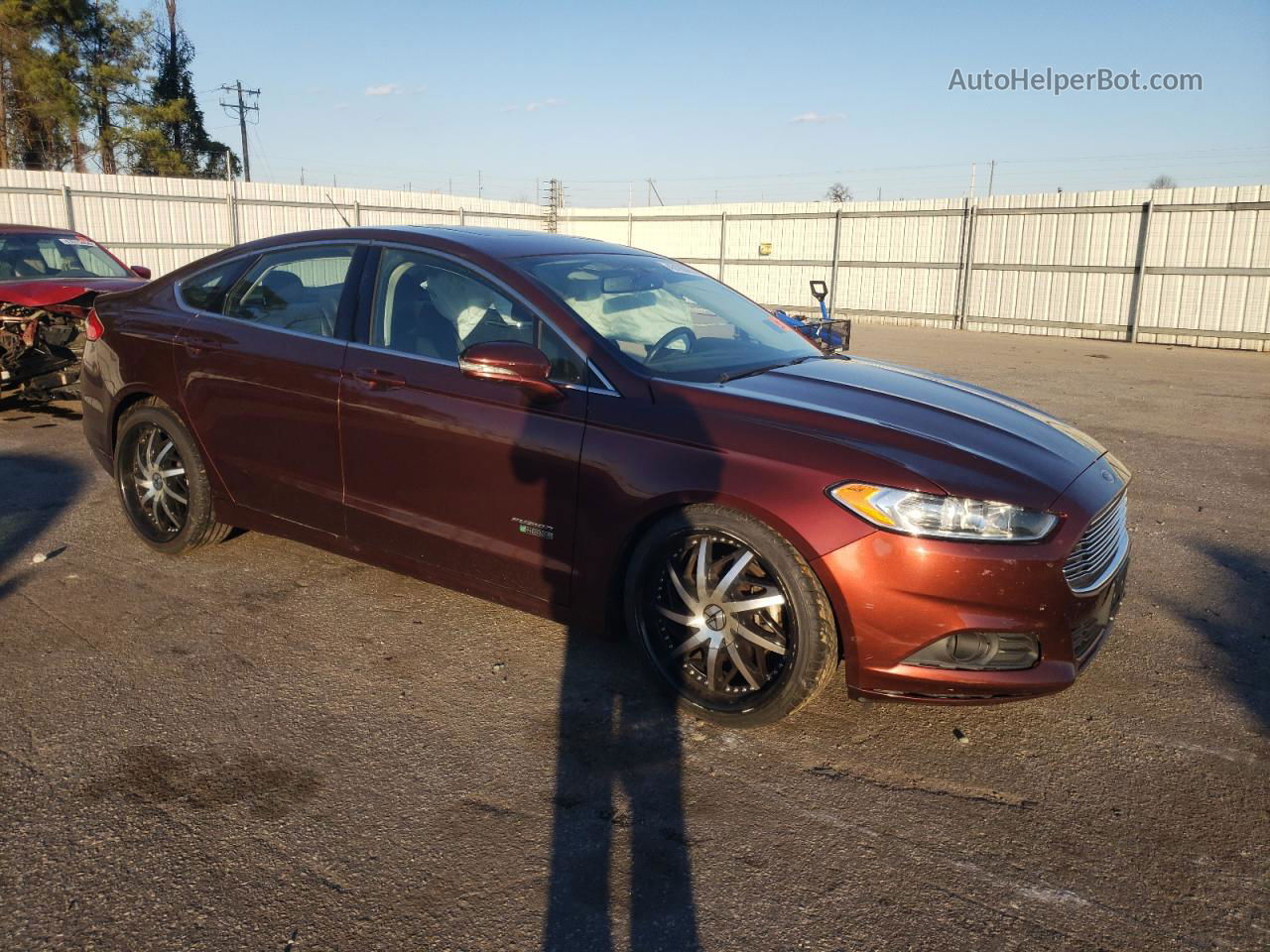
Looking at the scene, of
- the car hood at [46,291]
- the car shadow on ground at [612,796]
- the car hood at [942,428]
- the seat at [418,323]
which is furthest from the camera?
the car hood at [46,291]

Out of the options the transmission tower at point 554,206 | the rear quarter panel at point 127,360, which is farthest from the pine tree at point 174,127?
the rear quarter panel at point 127,360

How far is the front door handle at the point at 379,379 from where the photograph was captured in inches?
155

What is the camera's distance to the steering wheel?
3.78m

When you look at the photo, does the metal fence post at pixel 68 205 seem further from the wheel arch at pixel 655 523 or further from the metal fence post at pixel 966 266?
the wheel arch at pixel 655 523

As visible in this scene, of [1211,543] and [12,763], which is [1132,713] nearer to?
[1211,543]

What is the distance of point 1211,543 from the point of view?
562 centimetres

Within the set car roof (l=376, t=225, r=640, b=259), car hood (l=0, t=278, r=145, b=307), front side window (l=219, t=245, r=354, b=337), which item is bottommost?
car hood (l=0, t=278, r=145, b=307)

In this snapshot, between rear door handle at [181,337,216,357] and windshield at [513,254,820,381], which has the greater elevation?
windshield at [513,254,820,381]

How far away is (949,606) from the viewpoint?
9.73ft

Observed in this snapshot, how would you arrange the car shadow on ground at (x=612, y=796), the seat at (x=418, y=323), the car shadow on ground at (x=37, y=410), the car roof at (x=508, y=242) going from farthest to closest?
1. the car shadow on ground at (x=37, y=410)
2. the car roof at (x=508, y=242)
3. the seat at (x=418, y=323)
4. the car shadow on ground at (x=612, y=796)

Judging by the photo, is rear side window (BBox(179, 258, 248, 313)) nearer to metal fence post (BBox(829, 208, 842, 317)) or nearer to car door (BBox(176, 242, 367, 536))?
car door (BBox(176, 242, 367, 536))

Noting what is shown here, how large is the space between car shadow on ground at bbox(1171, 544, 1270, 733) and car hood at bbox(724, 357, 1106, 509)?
3.56 ft

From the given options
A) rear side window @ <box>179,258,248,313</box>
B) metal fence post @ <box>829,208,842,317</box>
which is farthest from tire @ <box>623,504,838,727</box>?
metal fence post @ <box>829,208,842,317</box>

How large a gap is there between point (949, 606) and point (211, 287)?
377cm
